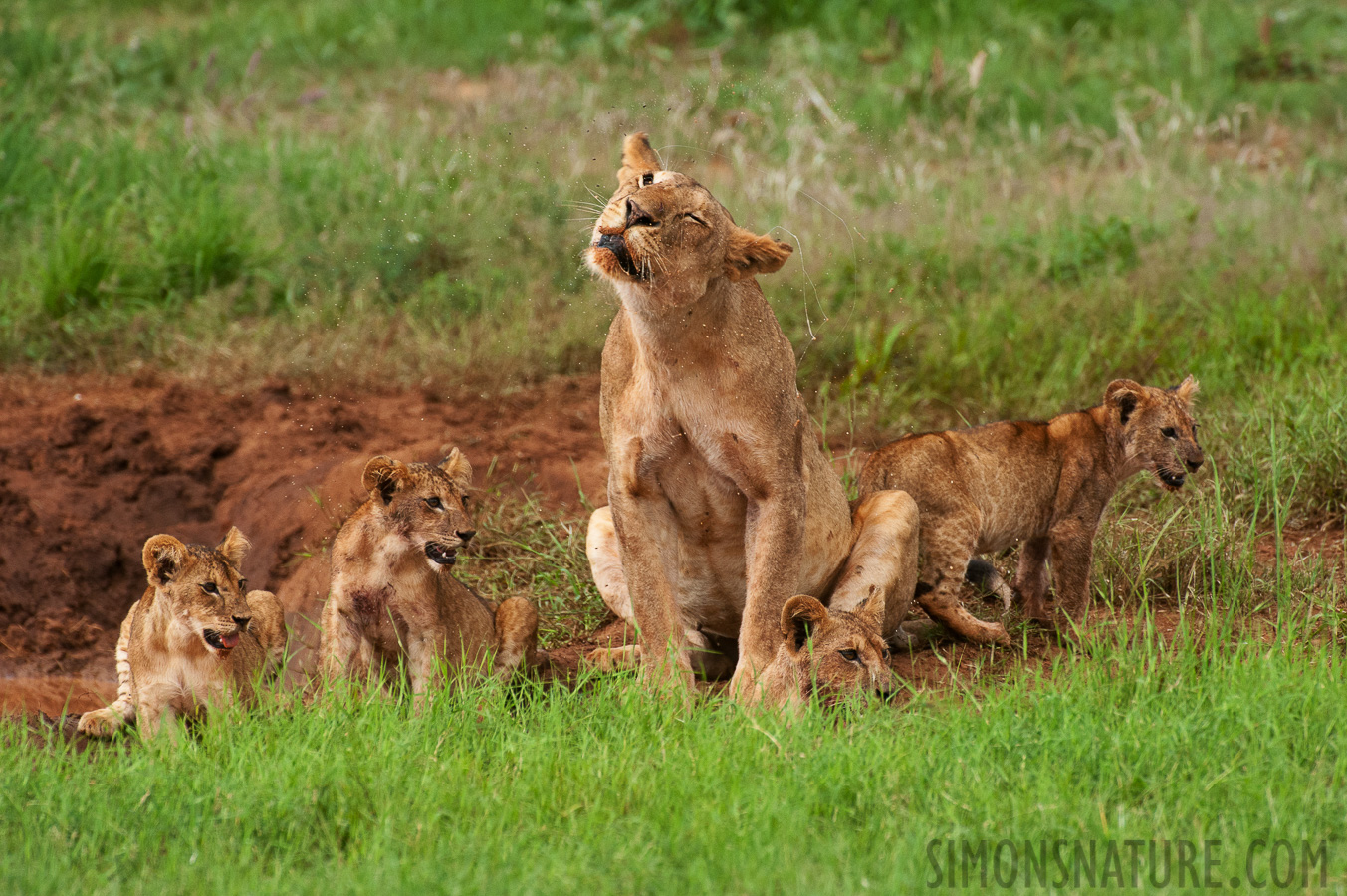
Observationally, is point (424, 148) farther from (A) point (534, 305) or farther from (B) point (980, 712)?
(B) point (980, 712)

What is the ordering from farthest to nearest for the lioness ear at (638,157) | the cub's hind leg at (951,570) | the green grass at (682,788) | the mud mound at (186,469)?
the mud mound at (186,469)
the cub's hind leg at (951,570)
the lioness ear at (638,157)
the green grass at (682,788)

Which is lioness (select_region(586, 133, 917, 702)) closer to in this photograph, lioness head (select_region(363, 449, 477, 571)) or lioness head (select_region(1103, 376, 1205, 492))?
lioness head (select_region(363, 449, 477, 571))

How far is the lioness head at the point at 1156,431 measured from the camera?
563 centimetres

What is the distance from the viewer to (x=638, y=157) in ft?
17.7

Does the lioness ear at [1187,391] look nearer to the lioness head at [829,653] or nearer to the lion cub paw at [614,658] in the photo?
the lioness head at [829,653]

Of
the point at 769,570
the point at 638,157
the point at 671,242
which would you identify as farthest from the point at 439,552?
the point at 638,157

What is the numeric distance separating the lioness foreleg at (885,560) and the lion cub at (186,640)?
2.11m

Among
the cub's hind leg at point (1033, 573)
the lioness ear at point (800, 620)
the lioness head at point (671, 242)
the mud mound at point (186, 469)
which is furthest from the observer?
the mud mound at point (186, 469)

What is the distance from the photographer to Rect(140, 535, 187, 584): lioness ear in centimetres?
490

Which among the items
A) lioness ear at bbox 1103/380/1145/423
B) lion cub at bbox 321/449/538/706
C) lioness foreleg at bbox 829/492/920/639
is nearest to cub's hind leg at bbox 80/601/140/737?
lion cub at bbox 321/449/538/706

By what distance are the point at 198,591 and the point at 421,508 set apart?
78 cm

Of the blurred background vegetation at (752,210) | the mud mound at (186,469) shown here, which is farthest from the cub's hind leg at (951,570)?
the mud mound at (186,469)

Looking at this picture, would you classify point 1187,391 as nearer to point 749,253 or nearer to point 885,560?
point 885,560

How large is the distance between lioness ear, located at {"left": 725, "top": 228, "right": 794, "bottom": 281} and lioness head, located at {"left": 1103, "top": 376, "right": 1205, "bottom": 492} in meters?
1.58
